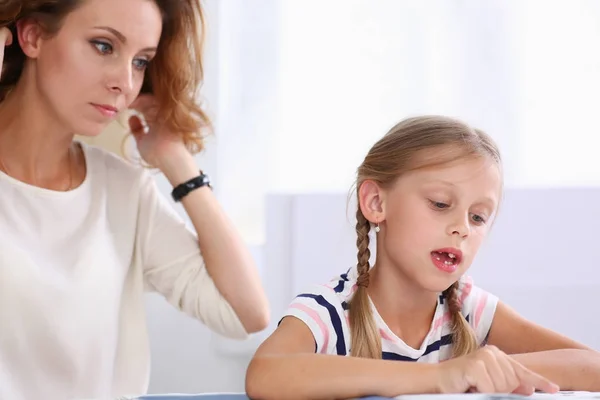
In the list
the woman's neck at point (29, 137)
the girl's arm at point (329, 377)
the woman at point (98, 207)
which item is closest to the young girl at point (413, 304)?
the girl's arm at point (329, 377)

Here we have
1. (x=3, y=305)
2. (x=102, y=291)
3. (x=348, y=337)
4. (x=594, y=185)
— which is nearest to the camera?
(x=348, y=337)

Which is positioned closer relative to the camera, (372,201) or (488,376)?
(488,376)

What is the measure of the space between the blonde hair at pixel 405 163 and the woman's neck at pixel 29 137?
2.12ft

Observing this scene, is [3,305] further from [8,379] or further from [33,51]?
[33,51]

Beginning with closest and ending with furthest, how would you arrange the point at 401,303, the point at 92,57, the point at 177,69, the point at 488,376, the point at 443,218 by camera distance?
the point at 488,376
the point at 443,218
the point at 401,303
the point at 92,57
the point at 177,69

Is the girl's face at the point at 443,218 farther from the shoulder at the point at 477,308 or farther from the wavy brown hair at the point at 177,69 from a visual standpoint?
the wavy brown hair at the point at 177,69

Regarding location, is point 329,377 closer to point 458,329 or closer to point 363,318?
point 363,318

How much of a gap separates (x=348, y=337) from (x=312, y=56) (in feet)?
3.57

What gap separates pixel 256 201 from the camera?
2.28 m

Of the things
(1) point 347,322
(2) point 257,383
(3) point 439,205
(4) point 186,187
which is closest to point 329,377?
(2) point 257,383

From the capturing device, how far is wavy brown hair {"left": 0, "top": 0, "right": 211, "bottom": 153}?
174cm

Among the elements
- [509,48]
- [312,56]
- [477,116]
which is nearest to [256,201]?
[312,56]

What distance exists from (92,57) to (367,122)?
33.9 inches

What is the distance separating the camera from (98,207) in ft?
5.74
